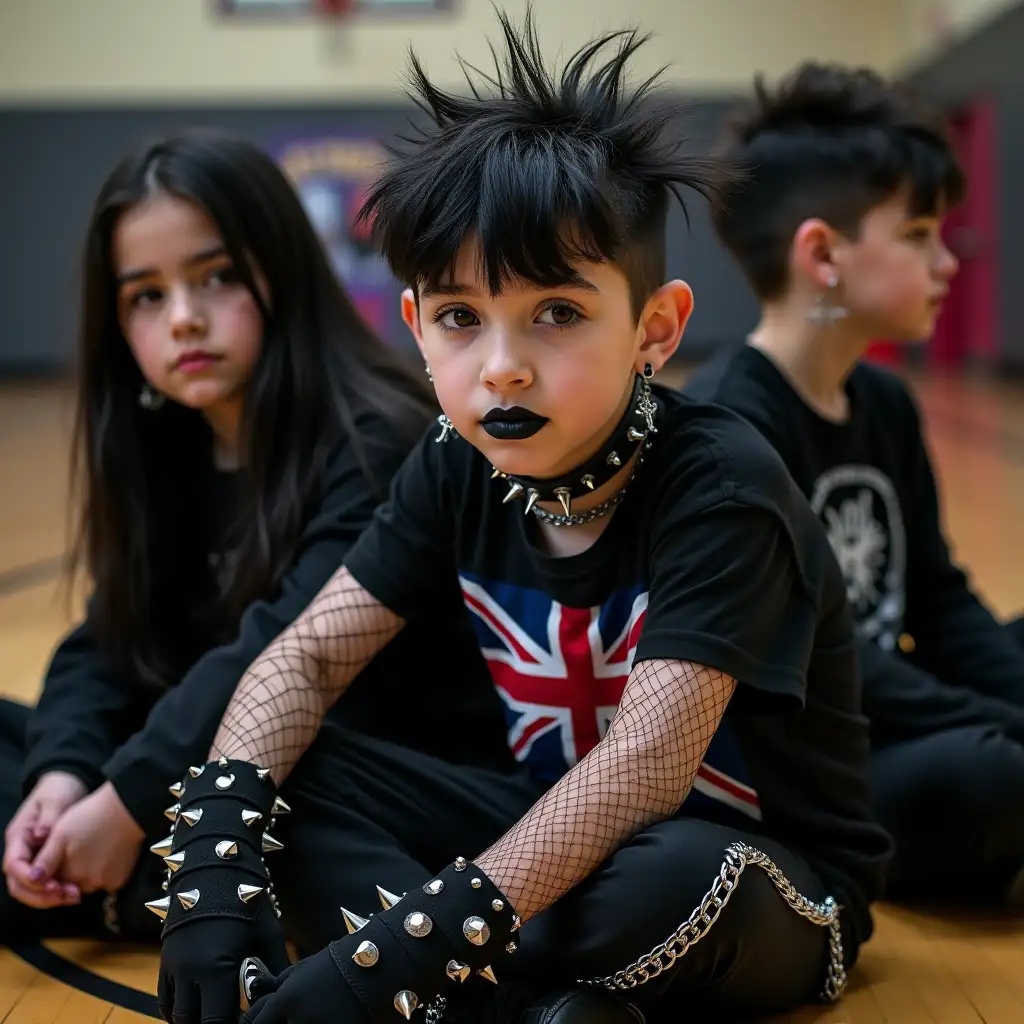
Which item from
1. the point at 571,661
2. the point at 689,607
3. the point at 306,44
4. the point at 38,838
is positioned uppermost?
the point at 689,607

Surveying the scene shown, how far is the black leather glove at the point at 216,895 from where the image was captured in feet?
3.13

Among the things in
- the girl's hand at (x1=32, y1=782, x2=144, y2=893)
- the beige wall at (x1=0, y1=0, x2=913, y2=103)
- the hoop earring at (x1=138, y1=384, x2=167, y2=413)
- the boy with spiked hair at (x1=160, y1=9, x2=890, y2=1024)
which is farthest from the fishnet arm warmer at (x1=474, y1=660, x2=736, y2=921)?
the beige wall at (x1=0, y1=0, x2=913, y2=103)

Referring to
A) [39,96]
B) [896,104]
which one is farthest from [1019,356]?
[896,104]

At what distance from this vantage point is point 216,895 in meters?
0.99

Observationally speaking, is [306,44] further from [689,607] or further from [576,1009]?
[576,1009]

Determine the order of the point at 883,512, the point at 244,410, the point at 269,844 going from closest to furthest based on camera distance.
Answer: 1. the point at 269,844
2. the point at 244,410
3. the point at 883,512

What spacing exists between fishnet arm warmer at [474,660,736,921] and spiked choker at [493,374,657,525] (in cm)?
15

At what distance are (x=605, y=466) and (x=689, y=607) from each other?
0.14m

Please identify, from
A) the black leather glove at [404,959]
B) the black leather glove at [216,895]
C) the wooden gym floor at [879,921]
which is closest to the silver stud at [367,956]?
the black leather glove at [404,959]

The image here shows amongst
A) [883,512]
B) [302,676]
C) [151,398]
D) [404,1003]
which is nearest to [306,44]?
[151,398]

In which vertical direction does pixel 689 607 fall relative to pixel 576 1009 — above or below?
above

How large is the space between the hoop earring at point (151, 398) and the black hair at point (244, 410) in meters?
0.02

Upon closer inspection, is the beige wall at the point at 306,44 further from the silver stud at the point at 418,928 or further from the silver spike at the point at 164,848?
the silver stud at the point at 418,928

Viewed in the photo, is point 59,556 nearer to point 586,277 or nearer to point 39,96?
point 586,277
